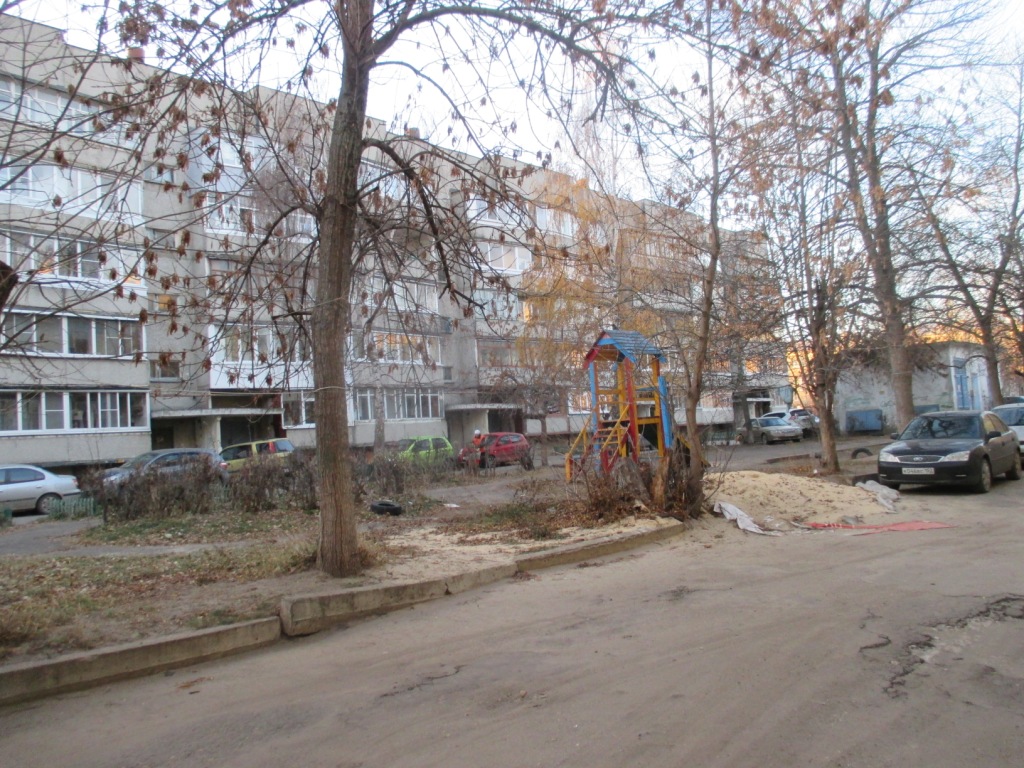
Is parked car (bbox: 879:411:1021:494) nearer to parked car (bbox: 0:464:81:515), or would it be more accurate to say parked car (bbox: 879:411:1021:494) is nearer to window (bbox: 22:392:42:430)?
parked car (bbox: 0:464:81:515)

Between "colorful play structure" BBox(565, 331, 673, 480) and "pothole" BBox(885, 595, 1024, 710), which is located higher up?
"colorful play structure" BBox(565, 331, 673, 480)

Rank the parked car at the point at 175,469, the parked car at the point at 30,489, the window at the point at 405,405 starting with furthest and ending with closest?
the window at the point at 405,405 < the parked car at the point at 30,489 < the parked car at the point at 175,469

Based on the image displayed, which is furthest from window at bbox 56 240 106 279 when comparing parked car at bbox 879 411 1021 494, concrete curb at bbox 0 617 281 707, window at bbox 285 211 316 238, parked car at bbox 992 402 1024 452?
parked car at bbox 992 402 1024 452

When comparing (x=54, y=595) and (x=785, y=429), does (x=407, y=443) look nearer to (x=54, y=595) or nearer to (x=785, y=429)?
(x=54, y=595)

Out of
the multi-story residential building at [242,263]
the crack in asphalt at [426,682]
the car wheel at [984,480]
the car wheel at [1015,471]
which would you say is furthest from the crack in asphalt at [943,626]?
the car wheel at [1015,471]

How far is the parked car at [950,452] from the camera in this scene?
13.6 m

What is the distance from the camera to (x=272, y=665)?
5324 millimetres

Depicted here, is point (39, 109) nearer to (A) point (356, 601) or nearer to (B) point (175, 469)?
(A) point (356, 601)

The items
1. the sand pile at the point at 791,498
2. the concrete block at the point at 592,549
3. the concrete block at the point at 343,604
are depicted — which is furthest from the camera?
the sand pile at the point at 791,498

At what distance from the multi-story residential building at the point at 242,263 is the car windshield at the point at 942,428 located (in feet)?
17.5

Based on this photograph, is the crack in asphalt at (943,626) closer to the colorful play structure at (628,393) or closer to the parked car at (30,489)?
the colorful play structure at (628,393)

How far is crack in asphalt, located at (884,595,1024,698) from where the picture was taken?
14.5ft

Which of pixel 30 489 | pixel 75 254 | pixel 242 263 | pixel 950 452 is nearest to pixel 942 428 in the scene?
pixel 950 452

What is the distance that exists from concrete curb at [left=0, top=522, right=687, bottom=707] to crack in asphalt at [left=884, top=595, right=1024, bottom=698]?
404 cm
